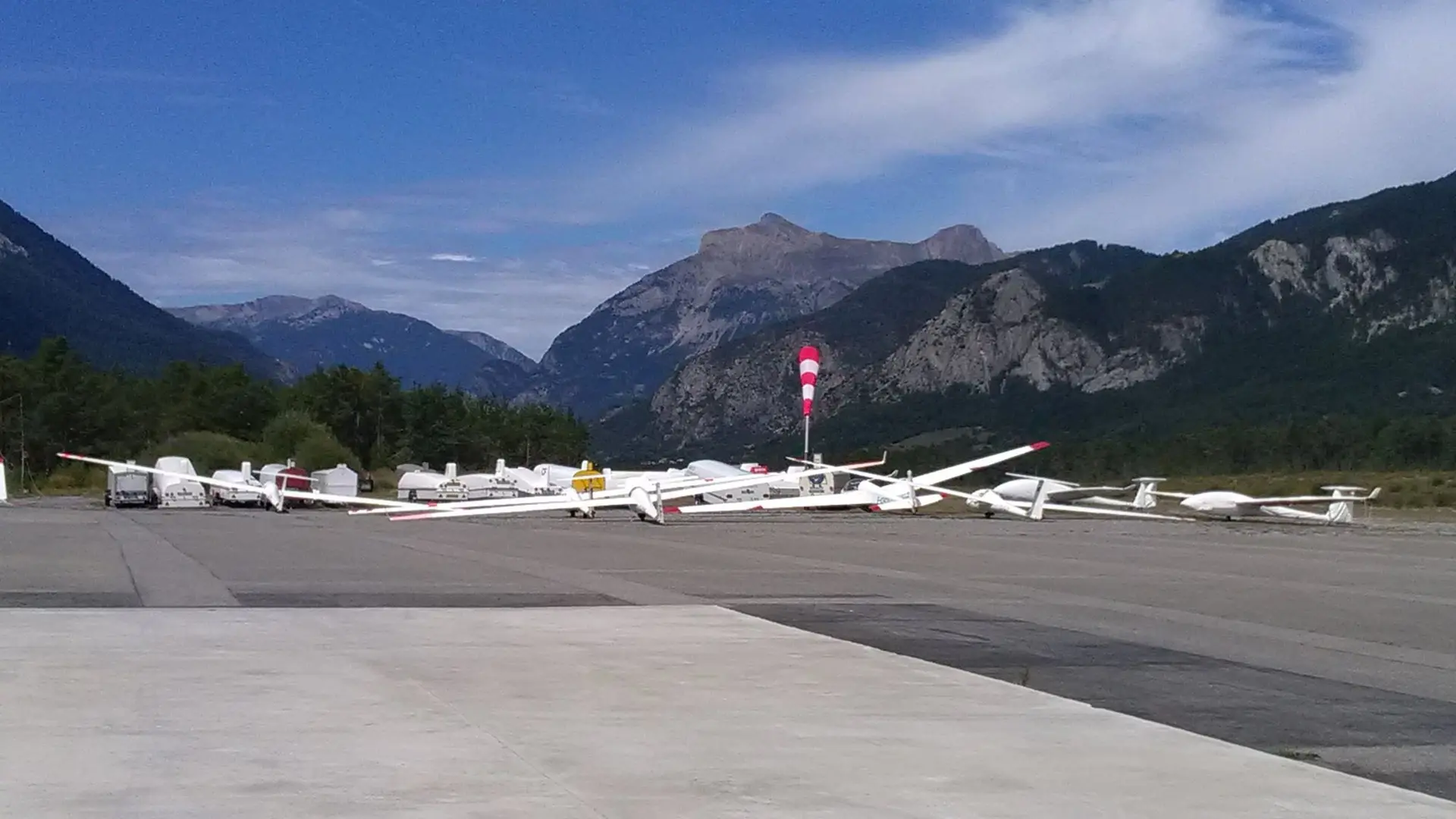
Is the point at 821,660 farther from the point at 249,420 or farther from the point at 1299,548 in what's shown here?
the point at 249,420

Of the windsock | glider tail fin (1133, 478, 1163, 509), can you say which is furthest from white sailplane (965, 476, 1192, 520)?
the windsock

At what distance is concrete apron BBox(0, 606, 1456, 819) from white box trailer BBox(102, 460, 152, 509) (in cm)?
5227

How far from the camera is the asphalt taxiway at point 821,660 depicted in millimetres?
7469

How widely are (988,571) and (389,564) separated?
33.3 feet

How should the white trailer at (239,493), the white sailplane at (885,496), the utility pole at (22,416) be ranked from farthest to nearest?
the utility pole at (22,416) → the white trailer at (239,493) → the white sailplane at (885,496)

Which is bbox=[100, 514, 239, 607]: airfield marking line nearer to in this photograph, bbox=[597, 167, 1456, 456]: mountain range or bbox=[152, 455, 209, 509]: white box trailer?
bbox=[152, 455, 209, 509]: white box trailer

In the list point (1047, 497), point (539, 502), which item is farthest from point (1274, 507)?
point (539, 502)

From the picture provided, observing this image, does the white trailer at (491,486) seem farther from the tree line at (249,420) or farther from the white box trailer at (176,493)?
the tree line at (249,420)

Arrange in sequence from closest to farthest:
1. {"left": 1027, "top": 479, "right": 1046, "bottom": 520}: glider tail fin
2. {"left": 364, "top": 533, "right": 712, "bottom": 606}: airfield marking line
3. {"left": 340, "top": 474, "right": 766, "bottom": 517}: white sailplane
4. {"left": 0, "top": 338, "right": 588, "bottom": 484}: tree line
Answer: {"left": 364, "top": 533, "right": 712, "bottom": 606}: airfield marking line
{"left": 340, "top": 474, "right": 766, "bottom": 517}: white sailplane
{"left": 1027, "top": 479, "right": 1046, "bottom": 520}: glider tail fin
{"left": 0, "top": 338, "right": 588, "bottom": 484}: tree line

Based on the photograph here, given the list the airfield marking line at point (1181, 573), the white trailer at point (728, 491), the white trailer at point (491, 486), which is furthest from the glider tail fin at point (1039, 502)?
the white trailer at point (491, 486)

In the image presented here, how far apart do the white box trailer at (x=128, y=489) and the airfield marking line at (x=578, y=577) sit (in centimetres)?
3542

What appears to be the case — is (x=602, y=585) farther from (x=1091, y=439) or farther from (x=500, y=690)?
(x=1091, y=439)

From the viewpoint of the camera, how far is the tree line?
102 meters

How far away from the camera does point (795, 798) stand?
6758 millimetres
